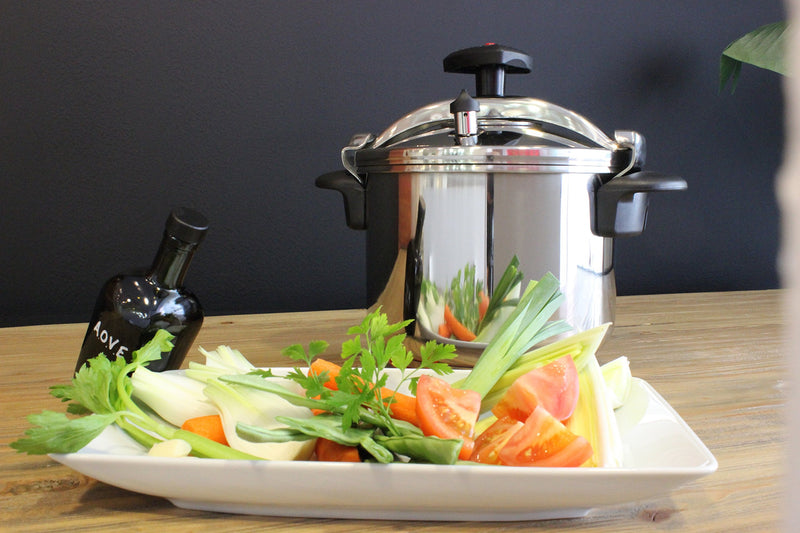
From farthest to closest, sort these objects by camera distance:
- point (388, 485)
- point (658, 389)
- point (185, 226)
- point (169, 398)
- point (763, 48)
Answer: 1. point (763, 48)
2. point (658, 389)
3. point (185, 226)
4. point (169, 398)
5. point (388, 485)

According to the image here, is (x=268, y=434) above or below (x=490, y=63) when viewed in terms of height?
below

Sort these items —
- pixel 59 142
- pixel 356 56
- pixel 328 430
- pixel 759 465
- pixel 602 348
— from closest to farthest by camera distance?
pixel 328 430, pixel 759 465, pixel 602 348, pixel 59 142, pixel 356 56

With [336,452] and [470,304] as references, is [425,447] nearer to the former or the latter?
[336,452]

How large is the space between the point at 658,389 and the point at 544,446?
1.13ft

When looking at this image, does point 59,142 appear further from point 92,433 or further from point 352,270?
point 92,433

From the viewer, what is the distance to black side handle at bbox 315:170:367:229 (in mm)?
794

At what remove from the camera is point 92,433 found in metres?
0.43

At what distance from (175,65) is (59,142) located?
0.22 m

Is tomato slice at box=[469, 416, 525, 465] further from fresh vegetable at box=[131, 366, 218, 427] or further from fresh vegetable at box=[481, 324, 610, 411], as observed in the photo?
fresh vegetable at box=[131, 366, 218, 427]

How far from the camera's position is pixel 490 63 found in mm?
755

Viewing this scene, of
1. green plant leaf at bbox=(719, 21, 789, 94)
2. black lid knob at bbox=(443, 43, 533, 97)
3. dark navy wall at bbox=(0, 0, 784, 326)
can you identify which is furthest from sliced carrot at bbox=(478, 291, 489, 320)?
green plant leaf at bbox=(719, 21, 789, 94)

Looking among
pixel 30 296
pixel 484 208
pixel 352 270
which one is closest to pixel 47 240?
pixel 30 296

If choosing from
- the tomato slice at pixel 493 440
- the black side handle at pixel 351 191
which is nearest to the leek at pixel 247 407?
the tomato slice at pixel 493 440

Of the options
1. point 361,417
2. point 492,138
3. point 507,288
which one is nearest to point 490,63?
point 492,138
